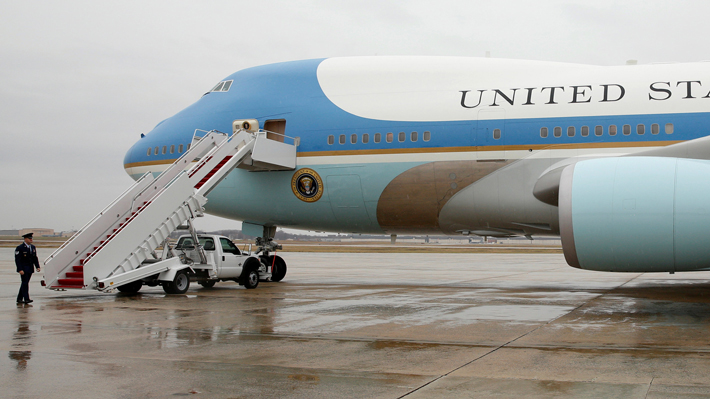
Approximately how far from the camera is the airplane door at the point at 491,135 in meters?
14.7

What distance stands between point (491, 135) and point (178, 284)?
8364mm

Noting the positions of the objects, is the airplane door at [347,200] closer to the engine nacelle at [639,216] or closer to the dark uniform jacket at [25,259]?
the engine nacelle at [639,216]

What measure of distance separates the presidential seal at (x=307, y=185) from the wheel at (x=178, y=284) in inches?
140

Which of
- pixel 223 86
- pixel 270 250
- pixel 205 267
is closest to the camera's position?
pixel 205 267

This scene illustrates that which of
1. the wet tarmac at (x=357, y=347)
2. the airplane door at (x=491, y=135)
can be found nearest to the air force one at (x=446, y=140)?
the airplane door at (x=491, y=135)

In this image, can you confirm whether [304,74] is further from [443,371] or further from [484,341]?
[443,371]

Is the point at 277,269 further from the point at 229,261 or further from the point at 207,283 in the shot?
the point at 207,283

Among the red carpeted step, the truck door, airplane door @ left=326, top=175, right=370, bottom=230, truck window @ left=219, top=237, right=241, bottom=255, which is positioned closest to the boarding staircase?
the red carpeted step

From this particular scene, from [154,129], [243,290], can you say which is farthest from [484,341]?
[154,129]

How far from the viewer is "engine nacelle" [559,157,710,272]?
9852 mm

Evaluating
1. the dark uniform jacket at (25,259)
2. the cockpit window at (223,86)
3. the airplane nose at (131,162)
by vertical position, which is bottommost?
the dark uniform jacket at (25,259)

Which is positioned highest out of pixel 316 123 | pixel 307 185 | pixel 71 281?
pixel 316 123

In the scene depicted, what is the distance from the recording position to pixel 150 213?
14.9m

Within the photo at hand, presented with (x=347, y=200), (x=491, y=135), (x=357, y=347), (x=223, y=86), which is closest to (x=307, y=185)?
(x=347, y=200)
